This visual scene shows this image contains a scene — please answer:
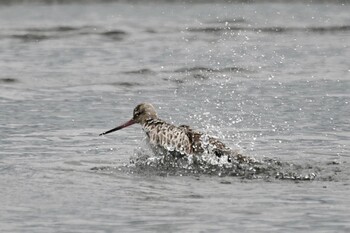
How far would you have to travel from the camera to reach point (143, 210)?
11.8 meters

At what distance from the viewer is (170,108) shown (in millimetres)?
19031

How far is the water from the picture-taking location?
1182cm

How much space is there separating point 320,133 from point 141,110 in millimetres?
2891

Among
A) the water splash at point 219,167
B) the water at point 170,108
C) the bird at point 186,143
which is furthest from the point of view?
the bird at point 186,143

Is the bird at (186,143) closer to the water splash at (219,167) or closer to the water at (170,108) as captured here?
the water splash at (219,167)

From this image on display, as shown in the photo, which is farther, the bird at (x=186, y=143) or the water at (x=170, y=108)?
the bird at (x=186, y=143)

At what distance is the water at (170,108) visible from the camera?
11820 mm

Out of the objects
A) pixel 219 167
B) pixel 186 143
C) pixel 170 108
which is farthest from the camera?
pixel 170 108

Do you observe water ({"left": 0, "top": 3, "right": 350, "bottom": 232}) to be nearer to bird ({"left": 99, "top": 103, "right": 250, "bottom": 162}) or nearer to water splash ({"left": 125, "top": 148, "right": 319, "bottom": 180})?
water splash ({"left": 125, "top": 148, "right": 319, "bottom": 180})

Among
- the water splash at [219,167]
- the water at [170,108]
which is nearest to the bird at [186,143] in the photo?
the water splash at [219,167]

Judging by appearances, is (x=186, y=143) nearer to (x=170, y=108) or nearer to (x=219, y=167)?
(x=219, y=167)

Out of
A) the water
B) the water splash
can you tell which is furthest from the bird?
the water

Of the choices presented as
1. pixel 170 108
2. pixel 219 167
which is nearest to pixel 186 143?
pixel 219 167

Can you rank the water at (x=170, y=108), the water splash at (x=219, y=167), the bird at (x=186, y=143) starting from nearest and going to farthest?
1. the water at (x=170, y=108)
2. the water splash at (x=219, y=167)
3. the bird at (x=186, y=143)
